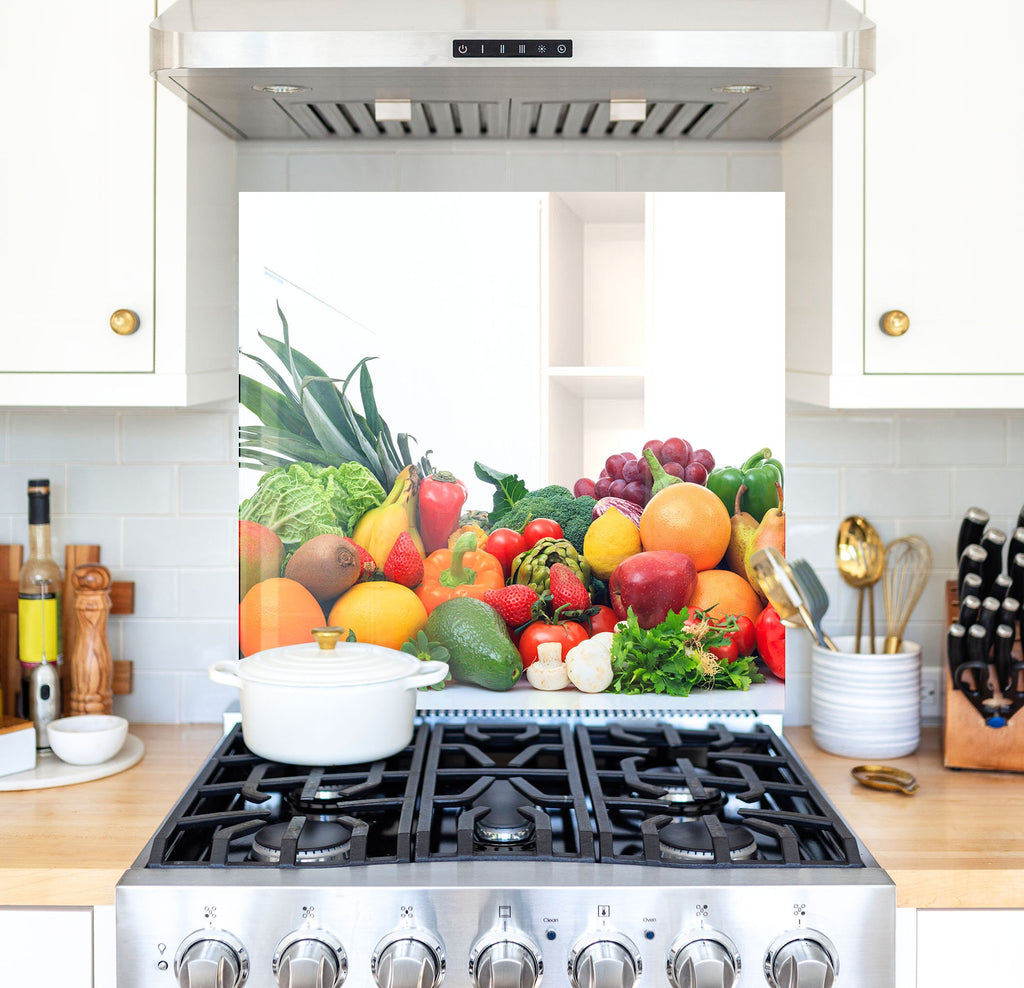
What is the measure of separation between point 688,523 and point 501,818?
27.0 inches

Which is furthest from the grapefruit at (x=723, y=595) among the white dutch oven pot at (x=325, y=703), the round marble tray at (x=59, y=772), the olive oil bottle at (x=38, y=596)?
the olive oil bottle at (x=38, y=596)

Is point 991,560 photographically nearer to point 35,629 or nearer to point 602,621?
point 602,621

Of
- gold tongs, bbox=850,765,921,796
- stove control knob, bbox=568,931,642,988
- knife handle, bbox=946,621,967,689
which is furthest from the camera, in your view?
knife handle, bbox=946,621,967,689

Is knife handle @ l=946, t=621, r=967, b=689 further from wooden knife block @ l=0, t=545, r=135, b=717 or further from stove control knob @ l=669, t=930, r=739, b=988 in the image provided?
wooden knife block @ l=0, t=545, r=135, b=717

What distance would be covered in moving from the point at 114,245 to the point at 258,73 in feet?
1.09

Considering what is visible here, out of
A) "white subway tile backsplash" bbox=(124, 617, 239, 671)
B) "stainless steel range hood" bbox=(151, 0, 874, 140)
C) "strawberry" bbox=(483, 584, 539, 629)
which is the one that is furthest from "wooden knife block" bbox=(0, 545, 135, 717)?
"stainless steel range hood" bbox=(151, 0, 874, 140)

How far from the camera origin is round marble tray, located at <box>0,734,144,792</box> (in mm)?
1634

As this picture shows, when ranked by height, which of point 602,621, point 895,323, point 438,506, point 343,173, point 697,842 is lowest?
point 697,842

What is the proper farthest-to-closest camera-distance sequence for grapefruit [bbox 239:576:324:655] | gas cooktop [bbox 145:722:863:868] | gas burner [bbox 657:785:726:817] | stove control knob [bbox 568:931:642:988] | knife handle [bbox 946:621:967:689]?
grapefruit [bbox 239:576:324:655], knife handle [bbox 946:621:967:689], gas burner [bbox 657:785:726:817], gas cooktop [bbox 145:722:863:868], stove control knob [bbox 568:931:642:988]

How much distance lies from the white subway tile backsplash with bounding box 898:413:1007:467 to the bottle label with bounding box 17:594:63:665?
1507mm

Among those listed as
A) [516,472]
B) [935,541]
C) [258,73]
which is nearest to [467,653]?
[516,472]

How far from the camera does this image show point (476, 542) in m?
1.94

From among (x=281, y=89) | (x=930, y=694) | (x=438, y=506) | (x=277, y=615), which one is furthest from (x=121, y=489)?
(x=930, y=694)

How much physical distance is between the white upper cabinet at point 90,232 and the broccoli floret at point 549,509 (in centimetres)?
63
